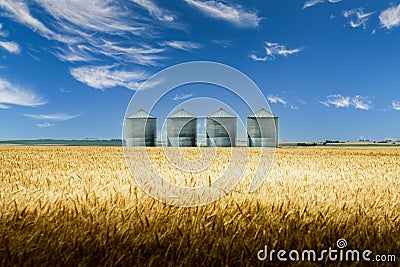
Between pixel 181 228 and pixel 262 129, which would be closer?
pixel 181 228

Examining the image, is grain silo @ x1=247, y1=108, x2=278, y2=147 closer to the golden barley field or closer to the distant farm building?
the distant farm building

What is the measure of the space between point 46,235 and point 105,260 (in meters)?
0.70

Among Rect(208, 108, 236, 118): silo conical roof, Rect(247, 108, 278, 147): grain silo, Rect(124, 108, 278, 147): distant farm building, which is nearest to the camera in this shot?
Rect(124, 108, 278, 147): distant farm building

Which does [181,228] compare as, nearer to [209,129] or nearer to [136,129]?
[136,129]

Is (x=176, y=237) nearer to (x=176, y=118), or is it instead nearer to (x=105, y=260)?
(x=105, y=260)

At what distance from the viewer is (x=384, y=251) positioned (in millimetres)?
2898

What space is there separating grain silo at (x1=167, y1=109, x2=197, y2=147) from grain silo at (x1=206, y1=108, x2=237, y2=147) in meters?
2.16
